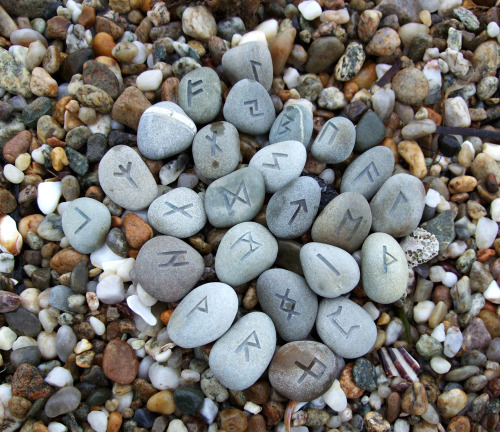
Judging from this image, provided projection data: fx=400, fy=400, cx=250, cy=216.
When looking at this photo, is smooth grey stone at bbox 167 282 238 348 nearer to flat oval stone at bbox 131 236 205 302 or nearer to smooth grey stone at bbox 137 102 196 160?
flat oval stone at bbox 131 236 205 302

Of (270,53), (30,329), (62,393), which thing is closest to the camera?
(62,393)

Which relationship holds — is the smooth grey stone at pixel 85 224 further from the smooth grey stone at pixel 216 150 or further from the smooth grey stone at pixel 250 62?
the smooth grey stone at pixel 250 62

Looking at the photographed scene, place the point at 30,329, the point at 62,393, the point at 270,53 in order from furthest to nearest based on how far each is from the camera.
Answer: the point at 270,53 < the point at 30,329 < the point at 62,393

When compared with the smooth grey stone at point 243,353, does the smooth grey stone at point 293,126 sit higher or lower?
higher

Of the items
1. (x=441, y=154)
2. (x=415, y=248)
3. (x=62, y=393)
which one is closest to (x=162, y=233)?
(x=62, y=393)

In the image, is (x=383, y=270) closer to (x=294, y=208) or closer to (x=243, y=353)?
(x=294, y=208)

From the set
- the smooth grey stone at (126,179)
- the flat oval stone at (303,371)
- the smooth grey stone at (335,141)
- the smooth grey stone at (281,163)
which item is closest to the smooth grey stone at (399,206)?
→ the smooth grey stone at (335,141)

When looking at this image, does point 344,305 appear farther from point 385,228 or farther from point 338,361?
point 385,228
